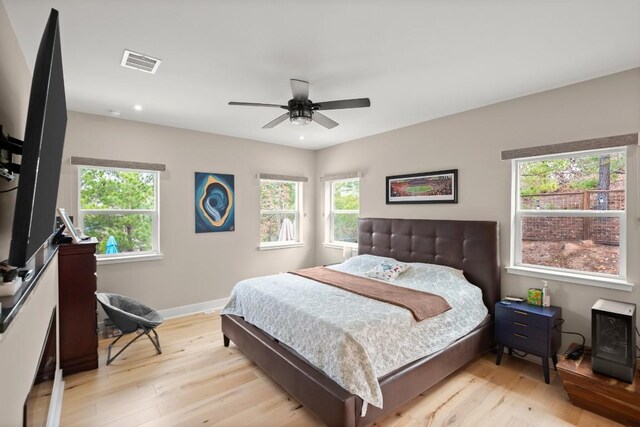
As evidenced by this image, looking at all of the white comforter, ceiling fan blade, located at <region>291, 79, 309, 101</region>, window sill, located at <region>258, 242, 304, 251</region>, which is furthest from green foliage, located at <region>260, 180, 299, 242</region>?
ceiling fan blade, located at <region>291, 79, 309, 101</region>

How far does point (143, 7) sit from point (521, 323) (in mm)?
3645

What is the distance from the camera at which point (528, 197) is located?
123 inches

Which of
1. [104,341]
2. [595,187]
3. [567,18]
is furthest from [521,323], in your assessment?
[104,341]

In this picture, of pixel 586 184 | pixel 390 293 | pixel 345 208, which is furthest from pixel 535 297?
pixel 345 208

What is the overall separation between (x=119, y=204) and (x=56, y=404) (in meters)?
2.25

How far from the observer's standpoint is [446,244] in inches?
139

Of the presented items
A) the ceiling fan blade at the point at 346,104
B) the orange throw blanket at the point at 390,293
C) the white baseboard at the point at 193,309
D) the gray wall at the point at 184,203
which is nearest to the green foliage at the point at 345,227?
the gray wall at the point at 184,203

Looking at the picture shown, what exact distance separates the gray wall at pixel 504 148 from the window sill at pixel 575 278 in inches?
2.1

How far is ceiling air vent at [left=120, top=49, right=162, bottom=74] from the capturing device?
224cm

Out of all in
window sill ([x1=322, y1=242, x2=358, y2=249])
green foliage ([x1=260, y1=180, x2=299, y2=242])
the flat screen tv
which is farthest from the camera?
green foliage ([x1=260, y1=180, x2=299, y2=242])

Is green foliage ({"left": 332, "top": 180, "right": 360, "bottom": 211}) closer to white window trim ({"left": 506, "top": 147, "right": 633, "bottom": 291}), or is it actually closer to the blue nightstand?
white window trim ({"left": 506, "top": 147, "right": 633, "bottom": 291})

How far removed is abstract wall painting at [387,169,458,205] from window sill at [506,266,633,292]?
98cm

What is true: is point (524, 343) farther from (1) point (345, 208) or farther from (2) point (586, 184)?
(1) point (345, 208)

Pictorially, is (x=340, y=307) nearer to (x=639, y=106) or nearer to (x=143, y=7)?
(x=143, y=7)
